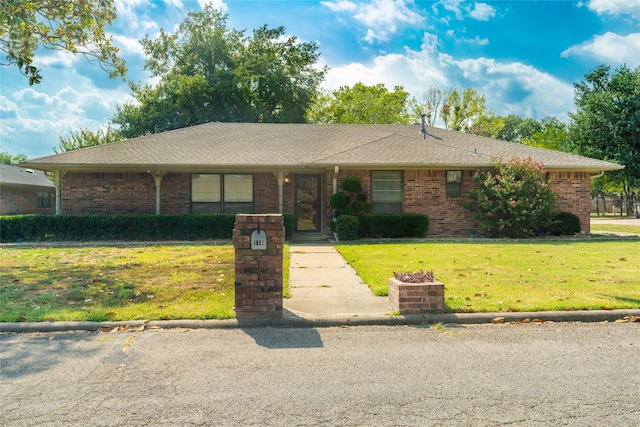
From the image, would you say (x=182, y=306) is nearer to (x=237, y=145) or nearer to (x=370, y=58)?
(x=237, y=145)

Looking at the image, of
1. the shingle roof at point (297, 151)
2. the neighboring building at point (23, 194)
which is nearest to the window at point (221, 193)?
the shingle roof at point (297, 151)

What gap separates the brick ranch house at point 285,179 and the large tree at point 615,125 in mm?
9804

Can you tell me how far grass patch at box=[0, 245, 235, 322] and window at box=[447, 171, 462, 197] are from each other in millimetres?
9102

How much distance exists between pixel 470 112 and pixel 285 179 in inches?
1362

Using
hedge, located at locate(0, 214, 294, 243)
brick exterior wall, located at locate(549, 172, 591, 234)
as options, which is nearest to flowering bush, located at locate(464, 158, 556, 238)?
brick exterior wall, located at locate(549, 172, 591, 234)

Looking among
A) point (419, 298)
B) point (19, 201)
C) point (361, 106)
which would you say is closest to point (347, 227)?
point (419, 298)

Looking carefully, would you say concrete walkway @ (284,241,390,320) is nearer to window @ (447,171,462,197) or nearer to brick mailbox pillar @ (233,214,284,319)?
brick mailbox pillar @ (233,214,284,319)

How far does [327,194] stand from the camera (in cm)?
1625

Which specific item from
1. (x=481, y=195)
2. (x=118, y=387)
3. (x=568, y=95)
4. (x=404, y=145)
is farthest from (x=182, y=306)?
(x=568, y=95)

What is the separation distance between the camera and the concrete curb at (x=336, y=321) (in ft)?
16.3

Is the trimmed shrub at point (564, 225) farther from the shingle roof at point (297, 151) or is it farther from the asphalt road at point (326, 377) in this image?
the asphalt road at point (326, 377)

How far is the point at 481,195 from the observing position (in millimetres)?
15250

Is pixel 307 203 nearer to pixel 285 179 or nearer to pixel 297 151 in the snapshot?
pixel 285 179

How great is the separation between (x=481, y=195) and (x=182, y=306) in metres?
12.2
